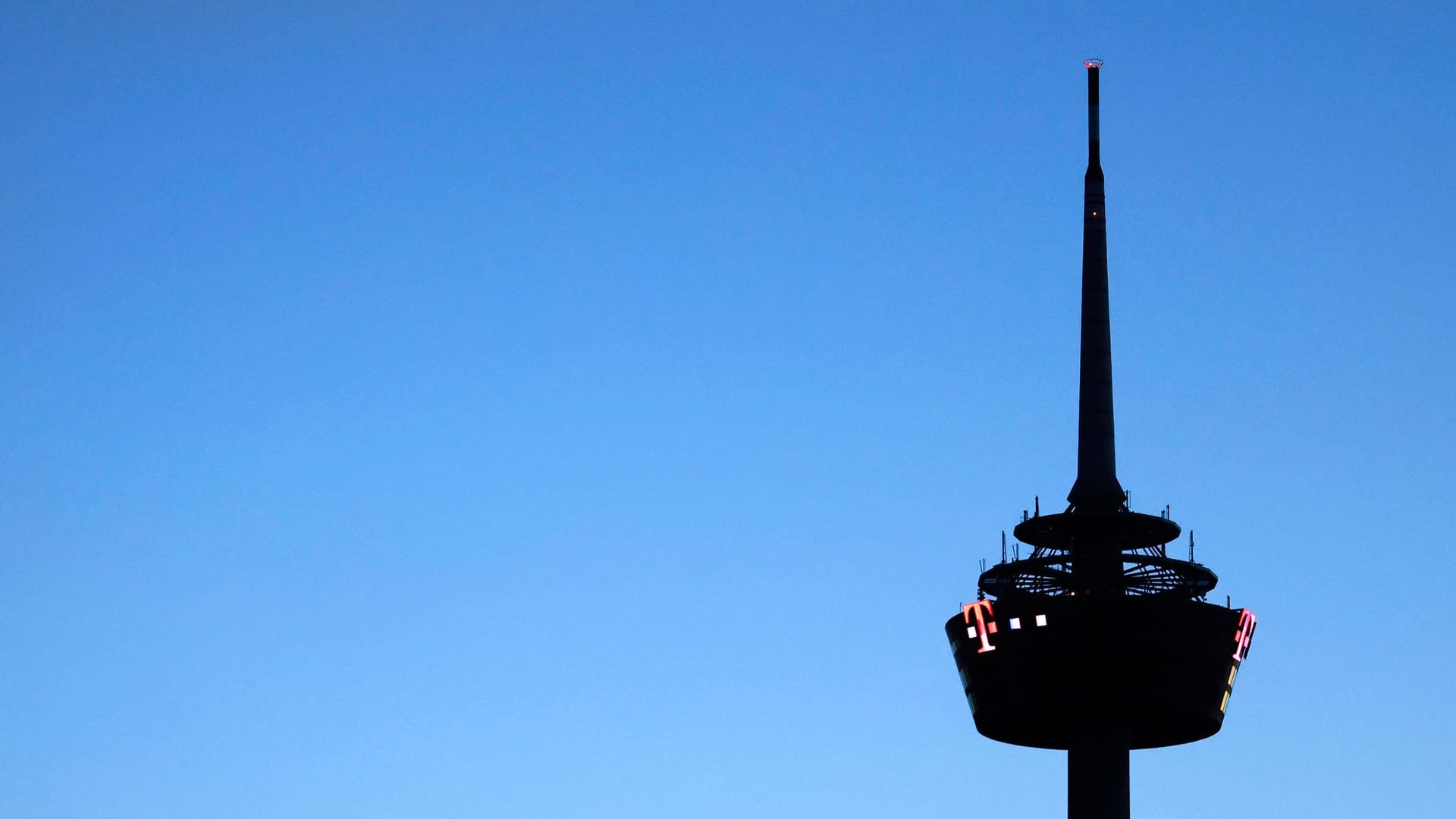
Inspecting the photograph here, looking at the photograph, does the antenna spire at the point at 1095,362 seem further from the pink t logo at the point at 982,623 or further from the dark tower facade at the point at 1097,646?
the pink t logo at the point at 982,623

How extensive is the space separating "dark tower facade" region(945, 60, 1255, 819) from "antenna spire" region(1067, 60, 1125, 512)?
33 centimetres

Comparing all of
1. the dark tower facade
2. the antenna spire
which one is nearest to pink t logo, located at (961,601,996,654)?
the dark tower facade

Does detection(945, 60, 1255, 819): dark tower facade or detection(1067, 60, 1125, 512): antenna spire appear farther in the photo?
detection(1067, 60, 1125, 512): antenna spire

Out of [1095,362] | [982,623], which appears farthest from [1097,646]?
[1095,362]

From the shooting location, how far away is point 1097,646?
129375mm

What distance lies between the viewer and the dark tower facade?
130 m

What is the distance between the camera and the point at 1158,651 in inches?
5089

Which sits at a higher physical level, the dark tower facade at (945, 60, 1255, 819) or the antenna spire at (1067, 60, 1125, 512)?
the antenna spire at (1067, 60, 1125, 512)

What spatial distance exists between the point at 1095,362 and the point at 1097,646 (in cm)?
2778

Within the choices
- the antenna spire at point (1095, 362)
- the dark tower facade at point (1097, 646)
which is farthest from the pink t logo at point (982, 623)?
the antenna spire at point (1095, 362)

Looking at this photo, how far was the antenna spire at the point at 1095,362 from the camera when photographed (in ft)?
463

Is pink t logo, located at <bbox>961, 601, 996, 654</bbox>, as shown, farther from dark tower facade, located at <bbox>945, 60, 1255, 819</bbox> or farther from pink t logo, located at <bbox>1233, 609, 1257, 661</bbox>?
pink t logo, located at <bbox>1233, 609, 1257, 661</bbox>

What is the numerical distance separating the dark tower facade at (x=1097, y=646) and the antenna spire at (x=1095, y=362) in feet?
1.08

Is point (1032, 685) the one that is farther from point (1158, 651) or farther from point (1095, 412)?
point (1095, 412)
